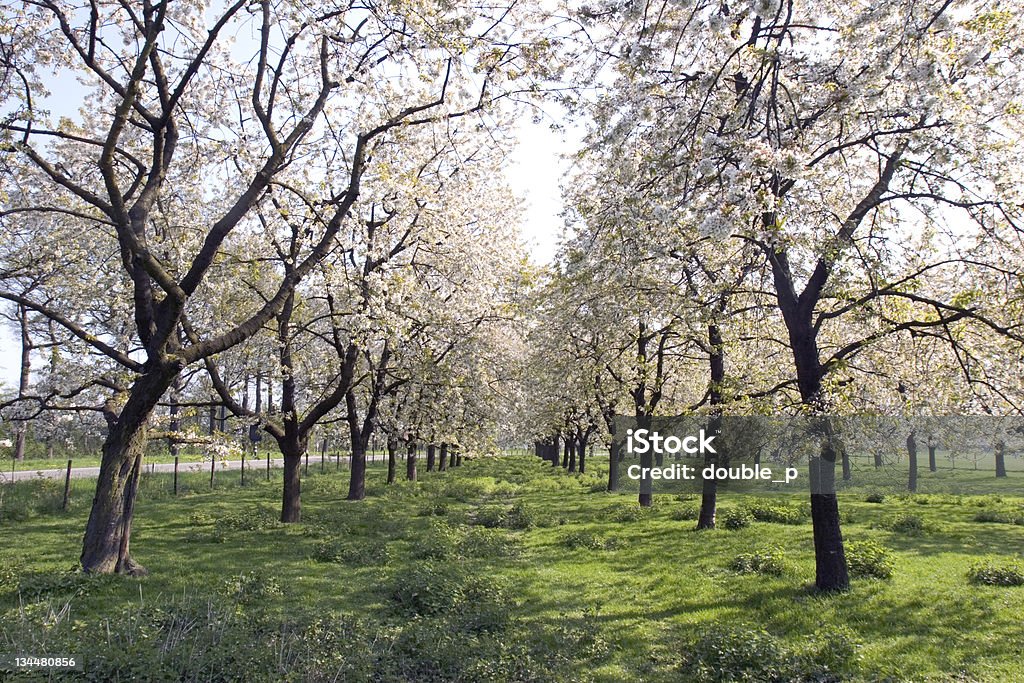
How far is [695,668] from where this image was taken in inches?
279

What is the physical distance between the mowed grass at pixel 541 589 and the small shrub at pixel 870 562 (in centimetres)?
32

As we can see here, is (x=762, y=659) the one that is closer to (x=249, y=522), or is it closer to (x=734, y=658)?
(x=734, y=658)

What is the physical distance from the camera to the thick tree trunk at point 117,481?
10227 millimetres

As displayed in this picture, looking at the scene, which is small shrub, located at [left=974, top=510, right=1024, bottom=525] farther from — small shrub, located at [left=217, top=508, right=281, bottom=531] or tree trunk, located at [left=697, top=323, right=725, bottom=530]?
small shrub, located at [left=217, top=508, right=281, bottom=531]

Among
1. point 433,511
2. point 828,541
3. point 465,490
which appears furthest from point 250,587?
point 465,490

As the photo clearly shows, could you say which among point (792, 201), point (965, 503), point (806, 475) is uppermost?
point (792, 201)

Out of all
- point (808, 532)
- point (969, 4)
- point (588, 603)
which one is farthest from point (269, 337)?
point (969, 4)

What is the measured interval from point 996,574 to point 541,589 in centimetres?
776

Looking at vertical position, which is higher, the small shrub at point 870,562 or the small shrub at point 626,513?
the small shrub at point 870,562

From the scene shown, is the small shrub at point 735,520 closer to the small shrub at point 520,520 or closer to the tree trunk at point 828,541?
the small shrub at point 520,520

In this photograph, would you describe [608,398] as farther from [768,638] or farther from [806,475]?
[768,638]

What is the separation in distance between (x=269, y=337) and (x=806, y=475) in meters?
13.4

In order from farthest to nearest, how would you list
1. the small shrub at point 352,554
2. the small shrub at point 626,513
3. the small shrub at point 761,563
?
the small shrub at point 626,513, the small shrub at point 352,554, the small shrub at point 761,563

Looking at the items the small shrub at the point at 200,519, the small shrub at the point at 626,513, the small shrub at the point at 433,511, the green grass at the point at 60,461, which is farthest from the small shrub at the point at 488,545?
the green grass at the point at 60,461
